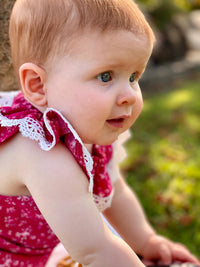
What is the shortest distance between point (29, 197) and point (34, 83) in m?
0.35

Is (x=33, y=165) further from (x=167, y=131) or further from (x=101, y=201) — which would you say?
(x=167, y=131)

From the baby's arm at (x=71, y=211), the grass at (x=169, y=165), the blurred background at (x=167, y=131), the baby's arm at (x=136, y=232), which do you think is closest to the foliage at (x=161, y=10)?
the blurred background at (x=167, y=131)

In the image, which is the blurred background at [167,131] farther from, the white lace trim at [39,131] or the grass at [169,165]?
the white lace trim at [39,131]

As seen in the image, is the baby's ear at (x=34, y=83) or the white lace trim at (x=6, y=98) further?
the white lace trim at (x=6, y=98)

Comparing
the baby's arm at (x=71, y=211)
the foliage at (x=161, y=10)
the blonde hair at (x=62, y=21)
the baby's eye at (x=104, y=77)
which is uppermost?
the blonde hair at (x=62, y=21)

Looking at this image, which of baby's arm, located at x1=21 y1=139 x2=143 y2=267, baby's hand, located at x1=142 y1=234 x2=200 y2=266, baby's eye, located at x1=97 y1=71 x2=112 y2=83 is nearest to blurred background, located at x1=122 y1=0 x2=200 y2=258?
baby's hand, located at x1=142 y1=234 x2=200 y2=266

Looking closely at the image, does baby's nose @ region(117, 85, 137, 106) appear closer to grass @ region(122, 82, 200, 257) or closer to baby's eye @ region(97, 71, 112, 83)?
baby's eye @ region(97, 71, 112, 83)

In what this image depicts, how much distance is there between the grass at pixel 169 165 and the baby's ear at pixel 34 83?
1.52m

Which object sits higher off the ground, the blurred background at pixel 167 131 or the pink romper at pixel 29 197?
the pink romper at pixel 29 197

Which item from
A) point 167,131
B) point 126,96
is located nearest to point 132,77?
point 126,96

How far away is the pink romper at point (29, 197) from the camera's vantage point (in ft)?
4.01

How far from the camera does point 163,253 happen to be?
162 centimetres

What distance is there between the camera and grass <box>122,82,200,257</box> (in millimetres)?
2684

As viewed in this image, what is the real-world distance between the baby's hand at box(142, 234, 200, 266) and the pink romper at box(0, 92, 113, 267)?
0.32 meters
